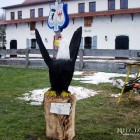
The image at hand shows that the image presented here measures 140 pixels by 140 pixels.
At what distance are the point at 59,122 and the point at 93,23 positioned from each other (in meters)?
26.2

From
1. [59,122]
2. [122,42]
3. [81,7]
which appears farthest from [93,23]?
[59,122]

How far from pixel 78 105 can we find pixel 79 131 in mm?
1963

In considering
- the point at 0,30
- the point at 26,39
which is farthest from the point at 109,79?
the point at 0,30

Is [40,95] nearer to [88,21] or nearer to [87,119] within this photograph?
[87,119]

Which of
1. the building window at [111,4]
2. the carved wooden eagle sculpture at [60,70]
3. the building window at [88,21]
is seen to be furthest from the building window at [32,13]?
the carved wooden eagle sculpture at [60,70]

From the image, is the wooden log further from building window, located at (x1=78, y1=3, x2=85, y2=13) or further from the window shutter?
building window, located at (x1=78, y1=3, x2=85, y2=13)

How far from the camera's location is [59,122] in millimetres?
5246

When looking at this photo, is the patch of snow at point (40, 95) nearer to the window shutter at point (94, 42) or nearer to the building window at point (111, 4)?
the window shutter at point (94, 42)

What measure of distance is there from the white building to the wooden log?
23.3 m

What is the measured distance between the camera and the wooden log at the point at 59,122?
17.2ft

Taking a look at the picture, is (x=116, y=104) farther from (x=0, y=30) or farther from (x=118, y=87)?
(x=0, y=30)

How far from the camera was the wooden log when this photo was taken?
5254mm

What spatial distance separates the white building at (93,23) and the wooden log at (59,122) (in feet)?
76.3

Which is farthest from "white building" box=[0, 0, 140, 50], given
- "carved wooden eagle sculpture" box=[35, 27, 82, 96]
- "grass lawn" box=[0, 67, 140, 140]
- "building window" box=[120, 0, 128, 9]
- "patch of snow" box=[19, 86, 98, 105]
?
"carved wooden eagle sculpture" box=[35, 27, 82, 96]
